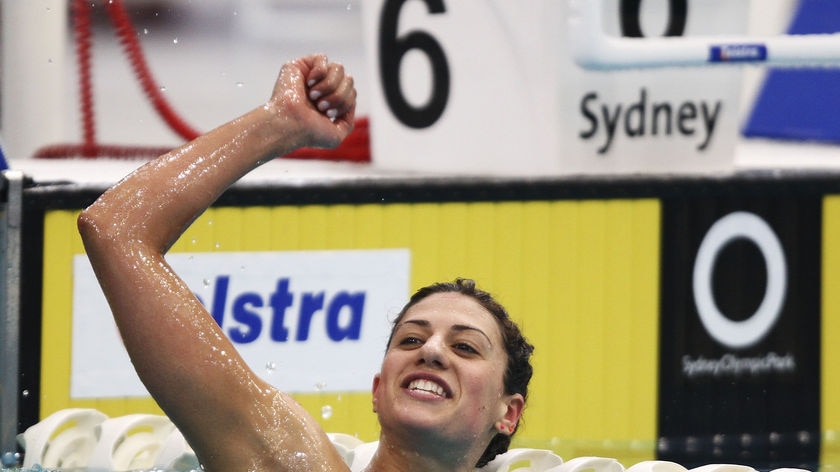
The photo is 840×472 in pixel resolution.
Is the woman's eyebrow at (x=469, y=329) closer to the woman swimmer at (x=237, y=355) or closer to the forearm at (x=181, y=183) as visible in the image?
the woman swimmer at (x=237, y=355)

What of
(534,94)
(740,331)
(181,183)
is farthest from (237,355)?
(740,331)

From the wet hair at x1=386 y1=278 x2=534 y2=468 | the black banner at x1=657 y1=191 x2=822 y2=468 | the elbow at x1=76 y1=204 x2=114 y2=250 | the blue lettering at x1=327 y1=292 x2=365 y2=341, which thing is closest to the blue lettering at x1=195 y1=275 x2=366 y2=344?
the blue lettering at x1=327 y1=292 x2=365 y2=341

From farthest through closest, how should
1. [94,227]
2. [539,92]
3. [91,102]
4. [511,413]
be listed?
[91,102]
[539,92]
[511,413]
[94,227]

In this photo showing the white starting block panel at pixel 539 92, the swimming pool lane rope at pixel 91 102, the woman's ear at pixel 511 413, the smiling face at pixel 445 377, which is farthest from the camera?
the swimming pool lane rope at pixel 91 102

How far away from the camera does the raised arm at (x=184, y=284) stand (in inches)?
63.2

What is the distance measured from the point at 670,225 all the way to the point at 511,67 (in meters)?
0.48

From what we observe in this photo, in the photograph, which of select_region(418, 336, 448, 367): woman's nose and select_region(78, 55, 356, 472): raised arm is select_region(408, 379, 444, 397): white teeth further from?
select_region(78, 55, 356, 472): raised arm

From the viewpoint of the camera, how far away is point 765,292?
10.6 feet

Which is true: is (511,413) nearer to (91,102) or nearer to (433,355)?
(433,355)

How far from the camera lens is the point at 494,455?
2.11 meters

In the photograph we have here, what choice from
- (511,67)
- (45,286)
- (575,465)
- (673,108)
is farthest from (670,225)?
(45,286)

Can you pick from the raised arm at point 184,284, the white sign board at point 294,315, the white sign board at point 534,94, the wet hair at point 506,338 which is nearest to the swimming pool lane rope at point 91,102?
the white sign board at point 534,94

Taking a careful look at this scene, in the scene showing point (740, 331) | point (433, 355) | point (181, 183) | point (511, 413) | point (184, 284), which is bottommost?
point (740, 331)

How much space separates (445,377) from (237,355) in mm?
286
